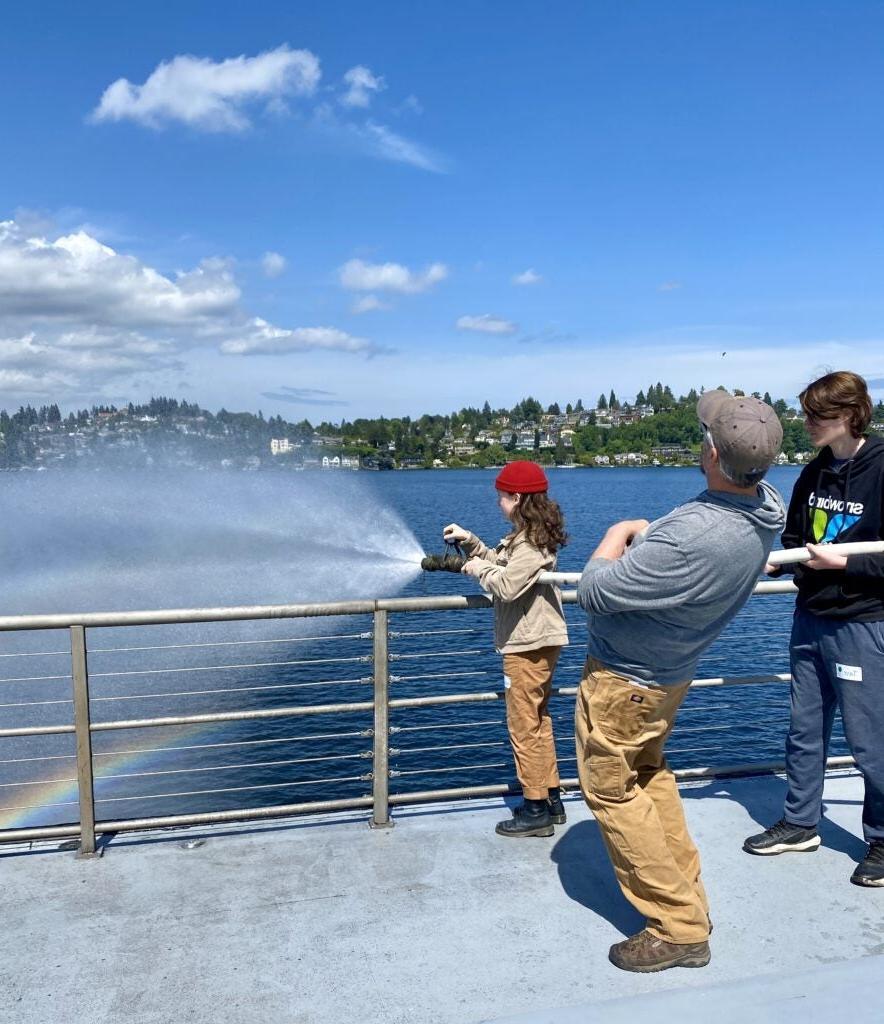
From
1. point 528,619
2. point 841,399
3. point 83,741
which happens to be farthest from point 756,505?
point 83,741

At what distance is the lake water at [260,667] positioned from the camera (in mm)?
11852

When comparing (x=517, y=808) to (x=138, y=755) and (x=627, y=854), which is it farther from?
(x=138, y=755)

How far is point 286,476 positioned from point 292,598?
179 ft

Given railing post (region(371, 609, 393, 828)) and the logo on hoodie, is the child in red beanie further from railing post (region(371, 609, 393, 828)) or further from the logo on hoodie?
the logo on hoodie

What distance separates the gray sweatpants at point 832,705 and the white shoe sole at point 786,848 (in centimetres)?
10

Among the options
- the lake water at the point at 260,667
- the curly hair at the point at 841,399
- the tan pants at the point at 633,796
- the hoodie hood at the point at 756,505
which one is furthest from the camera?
the lake water at the point at 260,667

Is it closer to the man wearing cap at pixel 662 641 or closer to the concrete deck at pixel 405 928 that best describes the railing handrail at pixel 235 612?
the man wearing cap at pixel 662 641

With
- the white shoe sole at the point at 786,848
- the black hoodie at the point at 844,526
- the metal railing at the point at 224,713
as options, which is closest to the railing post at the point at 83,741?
the metal railing at the point at 224,713

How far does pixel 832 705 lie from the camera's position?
14.1ft

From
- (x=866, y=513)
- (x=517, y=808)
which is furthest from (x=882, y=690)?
(x=517, y=808)

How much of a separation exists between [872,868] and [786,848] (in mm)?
407

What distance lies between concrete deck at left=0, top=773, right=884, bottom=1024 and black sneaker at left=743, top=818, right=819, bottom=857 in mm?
57

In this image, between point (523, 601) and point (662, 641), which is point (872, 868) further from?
point (523, 601)

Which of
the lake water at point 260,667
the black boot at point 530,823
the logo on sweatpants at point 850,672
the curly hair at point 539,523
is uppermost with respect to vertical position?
the curly hair at point 539,523
